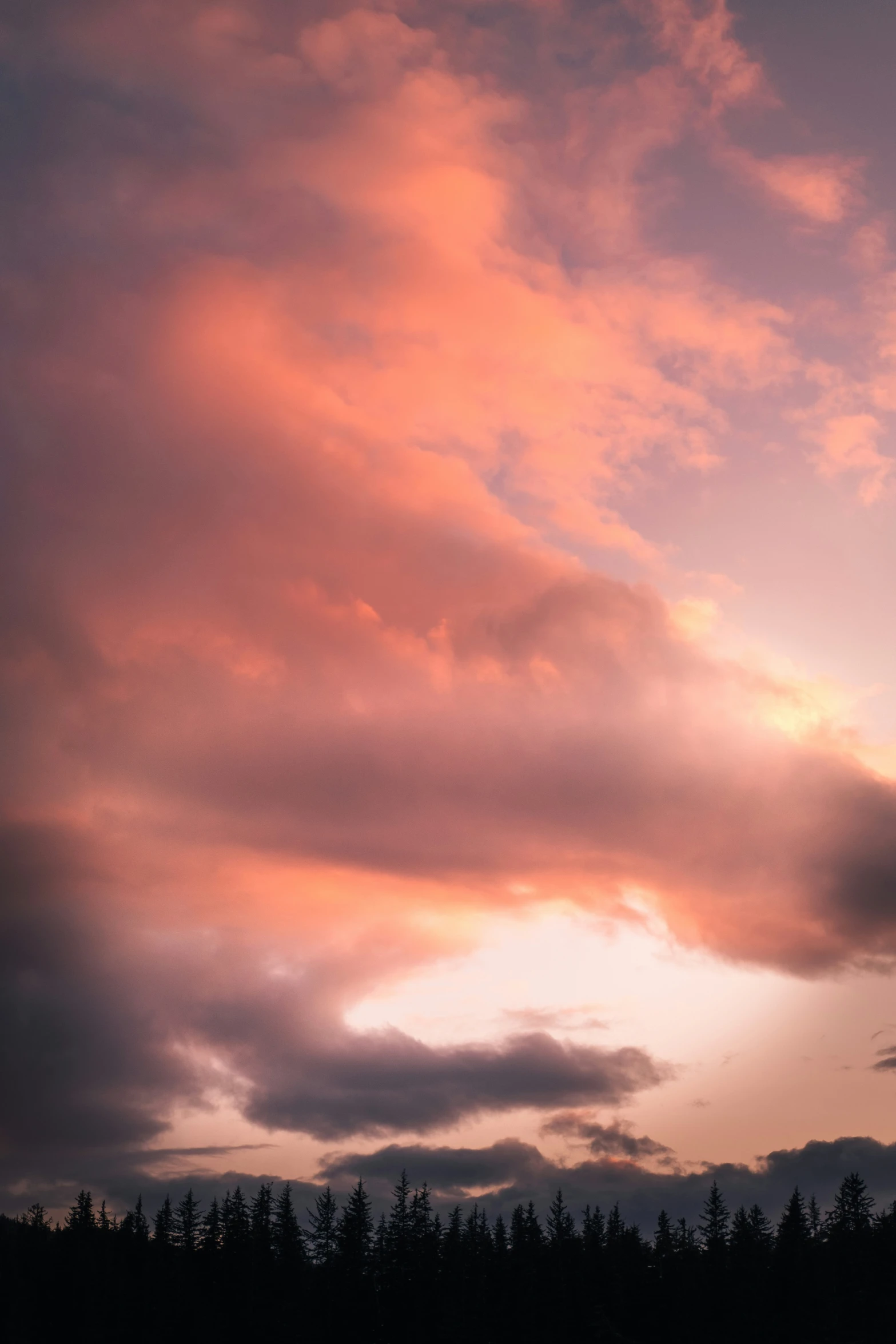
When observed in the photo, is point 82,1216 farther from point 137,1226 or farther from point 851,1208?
point 851,1208

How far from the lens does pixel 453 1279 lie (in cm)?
13388

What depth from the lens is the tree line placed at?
11888 centimetres

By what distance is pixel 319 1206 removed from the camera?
150m

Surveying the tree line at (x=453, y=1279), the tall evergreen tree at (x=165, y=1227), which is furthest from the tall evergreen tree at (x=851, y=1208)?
the tall evergreen tree at (x=165, y=1227)

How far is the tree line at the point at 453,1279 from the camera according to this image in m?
119

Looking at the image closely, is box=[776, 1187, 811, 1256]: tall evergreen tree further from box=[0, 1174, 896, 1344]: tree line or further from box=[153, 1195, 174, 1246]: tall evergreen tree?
box=[153, 1195, 174, 1246]: tall evergreen tree

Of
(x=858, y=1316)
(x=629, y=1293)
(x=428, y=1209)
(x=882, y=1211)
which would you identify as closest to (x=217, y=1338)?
(x=428, y=1209)

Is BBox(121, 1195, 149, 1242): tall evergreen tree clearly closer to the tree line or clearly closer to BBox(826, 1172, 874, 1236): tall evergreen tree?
the tree line

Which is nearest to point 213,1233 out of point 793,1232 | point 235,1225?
point 235,1225

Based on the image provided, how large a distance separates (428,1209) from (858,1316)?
53.9 meters

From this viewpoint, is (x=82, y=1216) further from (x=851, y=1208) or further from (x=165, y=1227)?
(x=851, y=1208)

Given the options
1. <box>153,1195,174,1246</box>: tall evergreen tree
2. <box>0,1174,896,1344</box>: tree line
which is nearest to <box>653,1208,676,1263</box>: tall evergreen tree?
<box>0,1174,896,1344</box>: tree line

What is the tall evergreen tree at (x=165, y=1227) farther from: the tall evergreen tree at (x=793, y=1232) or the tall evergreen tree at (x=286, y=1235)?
the tall evergreen tree at (x=793, y=1232)

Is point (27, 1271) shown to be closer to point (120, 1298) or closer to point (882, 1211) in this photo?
point (120, 1298)
